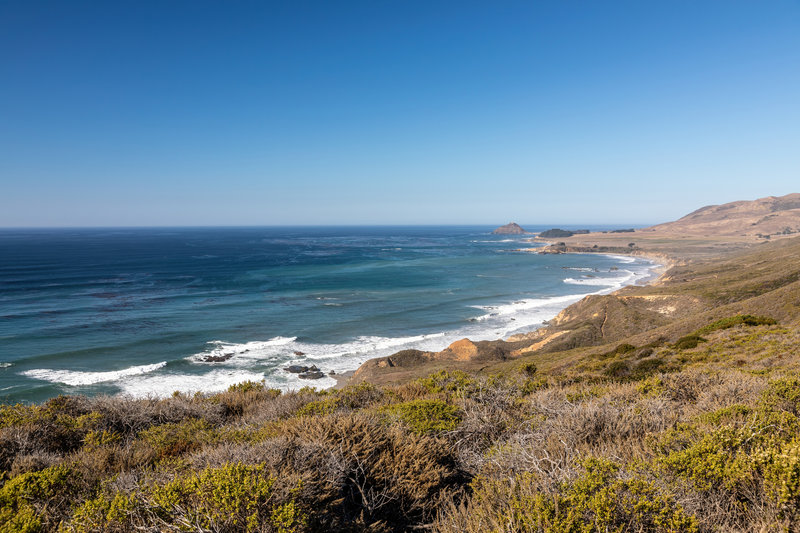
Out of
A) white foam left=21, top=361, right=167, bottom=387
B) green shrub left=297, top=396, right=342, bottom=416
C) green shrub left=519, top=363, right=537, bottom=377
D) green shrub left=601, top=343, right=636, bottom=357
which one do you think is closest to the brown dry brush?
green shrub left=297, top=396, right=342, bottom=416

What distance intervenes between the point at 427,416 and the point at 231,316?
38.8 meters

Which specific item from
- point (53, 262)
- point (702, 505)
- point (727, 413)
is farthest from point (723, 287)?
point (53, 262)

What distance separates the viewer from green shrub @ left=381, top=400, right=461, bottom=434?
7512mm

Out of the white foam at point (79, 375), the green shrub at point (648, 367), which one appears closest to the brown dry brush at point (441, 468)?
the green shrub at point (648, 367)

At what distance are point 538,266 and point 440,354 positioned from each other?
6815cm

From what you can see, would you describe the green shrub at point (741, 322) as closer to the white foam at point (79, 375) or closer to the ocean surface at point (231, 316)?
the ocean surface at point (231, 316)

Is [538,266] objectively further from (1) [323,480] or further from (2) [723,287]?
(1) [323,480]

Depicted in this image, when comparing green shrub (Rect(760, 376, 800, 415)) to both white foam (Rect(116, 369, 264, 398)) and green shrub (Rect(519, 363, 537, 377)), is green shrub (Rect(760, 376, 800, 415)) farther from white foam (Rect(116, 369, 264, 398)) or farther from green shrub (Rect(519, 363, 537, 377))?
white foam (Rect(116, 369, 264, 398))

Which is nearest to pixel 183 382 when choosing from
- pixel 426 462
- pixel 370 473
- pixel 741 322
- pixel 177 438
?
pixel 177 438

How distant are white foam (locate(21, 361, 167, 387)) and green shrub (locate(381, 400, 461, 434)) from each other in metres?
26.0

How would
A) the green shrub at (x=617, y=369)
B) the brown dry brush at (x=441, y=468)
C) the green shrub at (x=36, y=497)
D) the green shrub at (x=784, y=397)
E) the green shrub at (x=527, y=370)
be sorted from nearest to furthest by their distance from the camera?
the brown dry brush at (x=441, y=468), the green shrub at (x=36, y=497), the green shrub at (x=784, y=397), the green shrub at (x=617, y=369), the green shrub at (x=527, y=370)

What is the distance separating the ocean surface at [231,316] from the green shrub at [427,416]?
18.4 metres

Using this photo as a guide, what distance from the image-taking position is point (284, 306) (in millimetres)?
46969

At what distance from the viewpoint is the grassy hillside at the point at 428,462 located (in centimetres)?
378
